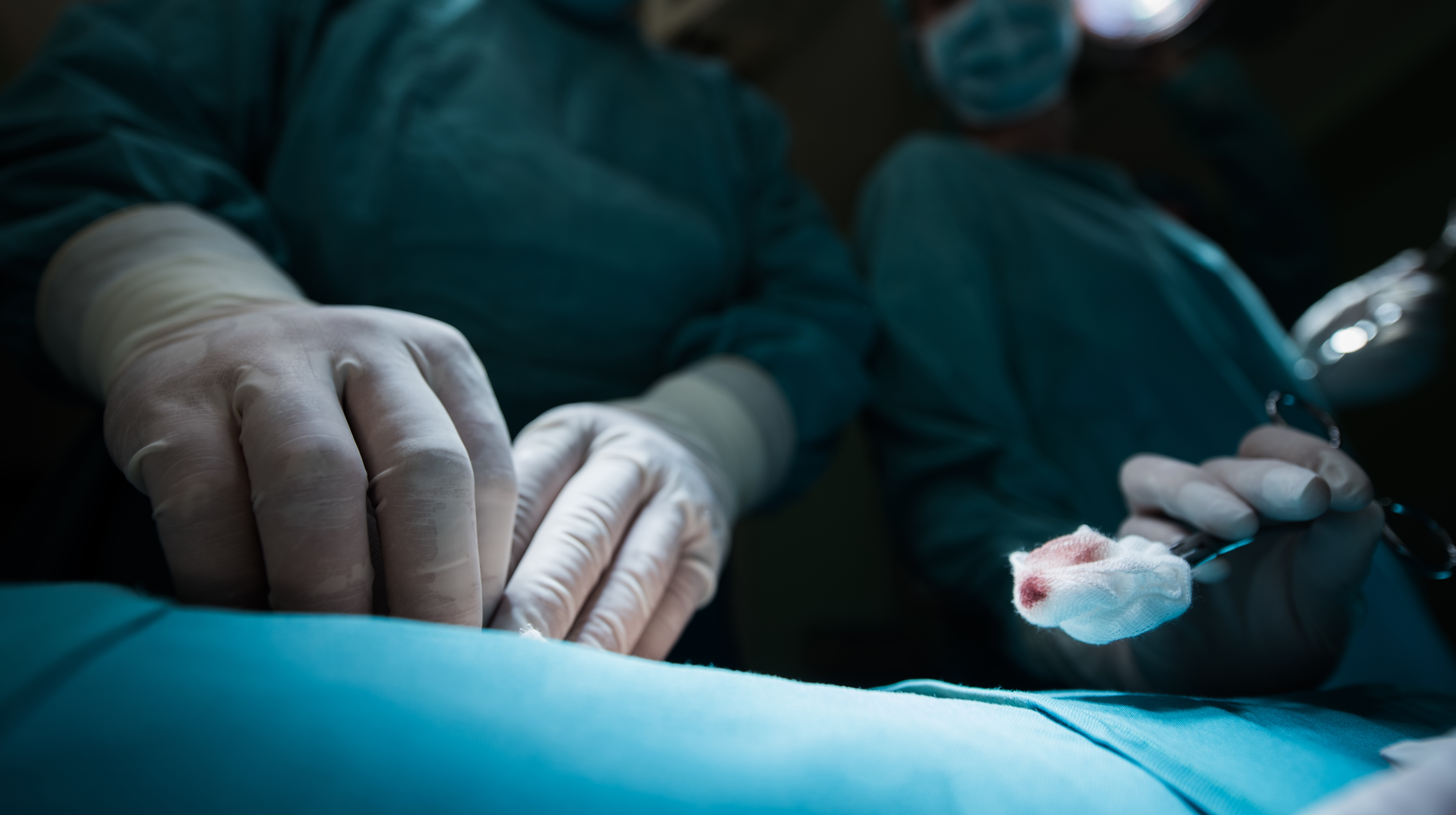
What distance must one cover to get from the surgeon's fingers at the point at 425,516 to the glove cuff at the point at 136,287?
260 mm

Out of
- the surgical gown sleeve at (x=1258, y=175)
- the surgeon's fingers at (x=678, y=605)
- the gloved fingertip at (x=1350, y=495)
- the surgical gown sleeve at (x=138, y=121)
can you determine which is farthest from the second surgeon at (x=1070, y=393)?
the surgical gown sleeve at (x=138, y=121)

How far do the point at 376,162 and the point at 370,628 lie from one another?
0.74m

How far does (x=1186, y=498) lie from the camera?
66 centimetres

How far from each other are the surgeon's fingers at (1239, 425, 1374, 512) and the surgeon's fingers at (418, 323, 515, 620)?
2.18ft

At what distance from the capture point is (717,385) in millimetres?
1026

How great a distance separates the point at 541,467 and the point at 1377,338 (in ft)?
4.91

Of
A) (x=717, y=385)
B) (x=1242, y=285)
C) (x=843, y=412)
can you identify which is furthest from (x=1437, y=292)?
(x=717, y=385)

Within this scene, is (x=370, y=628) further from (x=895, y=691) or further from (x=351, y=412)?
(x=895, y=691)

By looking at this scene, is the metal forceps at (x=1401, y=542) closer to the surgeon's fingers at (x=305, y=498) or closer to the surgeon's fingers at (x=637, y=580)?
the surgeon's fingers at (x=637, y=580)

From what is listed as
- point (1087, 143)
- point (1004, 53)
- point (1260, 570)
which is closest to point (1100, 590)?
point (1260, 570)

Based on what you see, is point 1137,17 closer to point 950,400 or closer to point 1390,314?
point 1390,314

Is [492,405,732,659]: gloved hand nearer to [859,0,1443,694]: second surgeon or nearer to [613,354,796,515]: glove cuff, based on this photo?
[613,354,796,515]: glove cuff

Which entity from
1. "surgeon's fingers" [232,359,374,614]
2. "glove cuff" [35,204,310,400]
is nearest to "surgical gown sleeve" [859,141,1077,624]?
"surgeon's fingers" [232,359,374,614]

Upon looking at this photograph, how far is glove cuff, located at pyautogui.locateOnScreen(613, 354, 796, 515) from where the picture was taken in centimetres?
93
